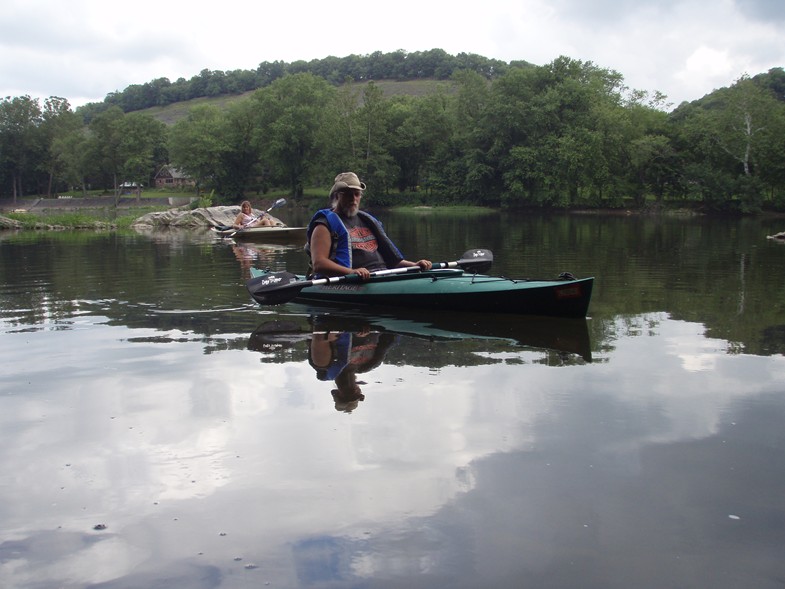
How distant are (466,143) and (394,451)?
6015 cm

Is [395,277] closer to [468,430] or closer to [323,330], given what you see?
[323,330]

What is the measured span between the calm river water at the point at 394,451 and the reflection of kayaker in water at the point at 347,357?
5 cm

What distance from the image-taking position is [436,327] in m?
Answer: 8.52

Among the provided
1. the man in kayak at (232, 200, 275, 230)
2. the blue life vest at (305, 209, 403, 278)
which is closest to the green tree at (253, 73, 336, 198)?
the man in kayak at (232, 200, 275, 230)

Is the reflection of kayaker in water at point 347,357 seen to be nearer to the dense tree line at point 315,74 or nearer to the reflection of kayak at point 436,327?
the reflection of kayak at point 436,327

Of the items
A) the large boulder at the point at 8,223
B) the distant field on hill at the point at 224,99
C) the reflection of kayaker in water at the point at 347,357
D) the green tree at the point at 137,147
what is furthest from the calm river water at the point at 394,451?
the distant field on hill at the point at 224,99

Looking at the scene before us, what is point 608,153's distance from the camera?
175 feet

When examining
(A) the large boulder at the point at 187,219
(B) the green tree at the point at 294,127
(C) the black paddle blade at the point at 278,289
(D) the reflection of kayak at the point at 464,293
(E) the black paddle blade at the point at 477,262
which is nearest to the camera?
(D) the reflection of kayak at the point at 464,293

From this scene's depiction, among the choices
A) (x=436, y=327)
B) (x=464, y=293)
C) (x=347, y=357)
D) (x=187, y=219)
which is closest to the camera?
(x=347, y=357)

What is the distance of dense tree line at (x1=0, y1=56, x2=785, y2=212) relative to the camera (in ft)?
161

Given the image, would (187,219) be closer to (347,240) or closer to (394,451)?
(347,240)

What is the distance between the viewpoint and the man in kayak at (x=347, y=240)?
357 inches

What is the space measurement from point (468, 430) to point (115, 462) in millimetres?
2270

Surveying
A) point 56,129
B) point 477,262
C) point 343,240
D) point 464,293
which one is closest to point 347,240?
point 343,240
